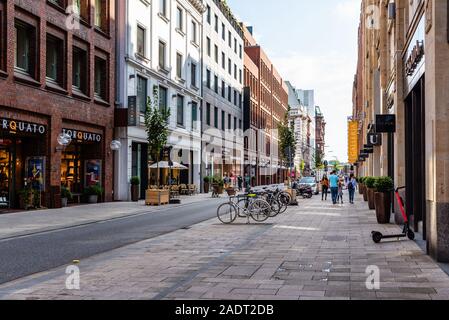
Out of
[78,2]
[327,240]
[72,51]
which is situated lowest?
[327,240]

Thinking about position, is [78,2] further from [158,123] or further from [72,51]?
[158,123]

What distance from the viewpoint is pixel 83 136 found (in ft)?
88.8

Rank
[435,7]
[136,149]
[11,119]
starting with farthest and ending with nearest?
1. [136,149]
2. [11,119]
3. [435,7]

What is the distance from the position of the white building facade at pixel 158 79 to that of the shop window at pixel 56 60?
5460 mm

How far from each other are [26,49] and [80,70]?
4630 millimetres

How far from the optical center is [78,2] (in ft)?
88.5

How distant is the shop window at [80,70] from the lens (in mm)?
27188

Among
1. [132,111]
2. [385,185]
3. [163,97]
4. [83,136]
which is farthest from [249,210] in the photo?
[163,97]

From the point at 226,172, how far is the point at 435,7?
4788 cm

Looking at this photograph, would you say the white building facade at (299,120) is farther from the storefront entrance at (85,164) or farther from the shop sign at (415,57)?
the shop sign at (415,57)

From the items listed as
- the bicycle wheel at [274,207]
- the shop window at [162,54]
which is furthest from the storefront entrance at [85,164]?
the bicycle wheel at [274,207]

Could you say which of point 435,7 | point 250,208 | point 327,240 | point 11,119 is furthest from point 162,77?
point 435,7

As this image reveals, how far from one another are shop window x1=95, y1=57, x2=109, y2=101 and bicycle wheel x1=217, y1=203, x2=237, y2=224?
48.0 feet
